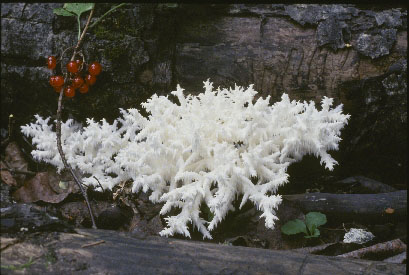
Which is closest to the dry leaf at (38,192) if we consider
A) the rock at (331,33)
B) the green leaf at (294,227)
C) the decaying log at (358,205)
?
the green leaf at (294,227)

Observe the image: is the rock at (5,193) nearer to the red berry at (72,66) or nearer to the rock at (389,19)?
the red berry at (72,66)

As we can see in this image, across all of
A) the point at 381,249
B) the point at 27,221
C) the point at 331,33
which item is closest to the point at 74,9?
the point at 27,221

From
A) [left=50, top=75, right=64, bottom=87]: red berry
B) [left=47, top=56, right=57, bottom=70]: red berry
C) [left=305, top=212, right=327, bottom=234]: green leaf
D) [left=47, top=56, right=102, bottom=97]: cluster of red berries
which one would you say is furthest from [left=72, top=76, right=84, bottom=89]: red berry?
[left=305, top=212, right=327, bottom=234]: green leaf

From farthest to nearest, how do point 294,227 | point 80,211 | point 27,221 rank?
point 80,211, point 294,227, point 27,221

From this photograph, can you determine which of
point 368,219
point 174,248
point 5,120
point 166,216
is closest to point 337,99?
point 368,219

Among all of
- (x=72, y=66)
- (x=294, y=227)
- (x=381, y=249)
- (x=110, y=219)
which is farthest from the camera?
(x=72, y=66)

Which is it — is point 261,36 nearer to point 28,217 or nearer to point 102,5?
point 102,5

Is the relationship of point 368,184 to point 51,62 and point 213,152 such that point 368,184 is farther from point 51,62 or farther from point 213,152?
point 51,62

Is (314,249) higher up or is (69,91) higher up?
(69,91)
